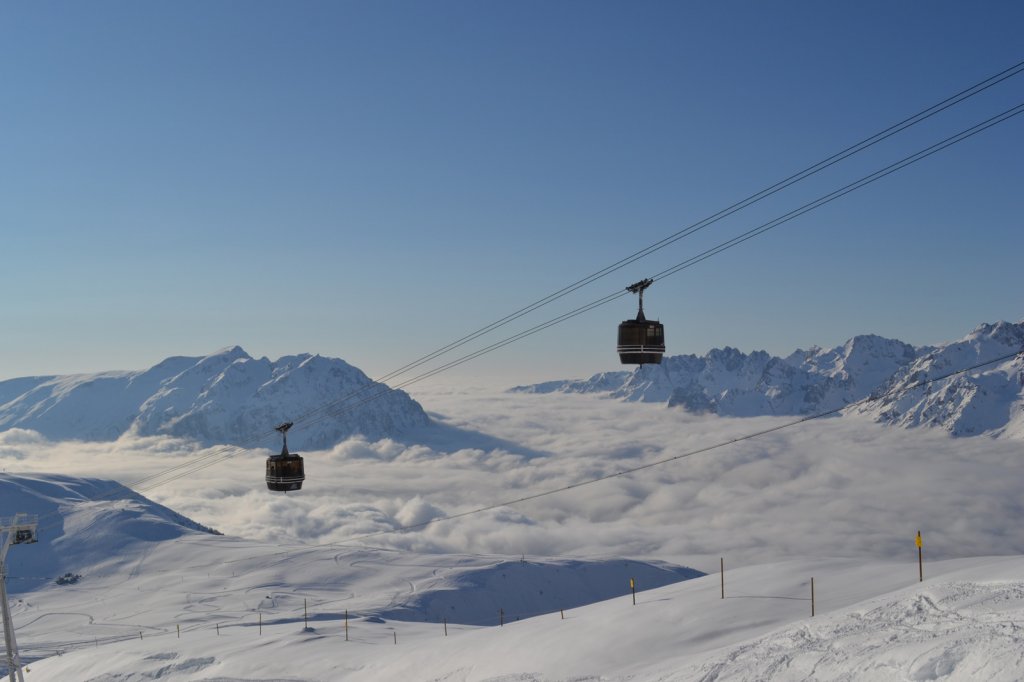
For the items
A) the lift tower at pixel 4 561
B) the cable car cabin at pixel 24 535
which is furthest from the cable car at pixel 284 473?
the cable car cabin at pixel 24 535

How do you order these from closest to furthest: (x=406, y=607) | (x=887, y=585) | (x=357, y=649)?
(x=887, y=585)
(x=357, y=649)
(x=406, y=607)

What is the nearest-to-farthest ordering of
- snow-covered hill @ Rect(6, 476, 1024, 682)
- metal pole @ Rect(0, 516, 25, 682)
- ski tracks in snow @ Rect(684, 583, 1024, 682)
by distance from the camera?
ski tracks in snow @ Rect(684, 583, 1024, 682) < snow-covered hill @ Rect(6, 476, 1024, 682) < metal pole @ Rect(0, 516, 25, 682)

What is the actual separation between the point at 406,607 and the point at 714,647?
512 feet

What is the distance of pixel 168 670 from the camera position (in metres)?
53.0

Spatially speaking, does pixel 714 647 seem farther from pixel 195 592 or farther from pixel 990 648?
pixel 195 592

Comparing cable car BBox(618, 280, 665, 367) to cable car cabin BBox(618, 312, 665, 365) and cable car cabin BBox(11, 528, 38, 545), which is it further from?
cable car cabin BBox(11, 528, 38, 545)

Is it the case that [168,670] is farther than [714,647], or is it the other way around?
[168,670]

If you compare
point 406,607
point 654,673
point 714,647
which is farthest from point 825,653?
point 406,607

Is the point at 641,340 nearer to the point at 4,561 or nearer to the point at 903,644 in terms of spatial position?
the point at 903,644

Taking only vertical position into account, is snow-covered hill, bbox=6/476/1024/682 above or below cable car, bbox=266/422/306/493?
below

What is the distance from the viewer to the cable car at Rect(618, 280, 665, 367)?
25828mm

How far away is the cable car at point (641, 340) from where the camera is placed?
25.8m

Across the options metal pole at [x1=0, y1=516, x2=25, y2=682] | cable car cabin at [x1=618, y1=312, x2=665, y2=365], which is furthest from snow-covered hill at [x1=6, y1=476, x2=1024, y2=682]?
metal pole at [x1=0, y1=516, x2=25, y2=682]

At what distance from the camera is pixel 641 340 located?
25.8 m
